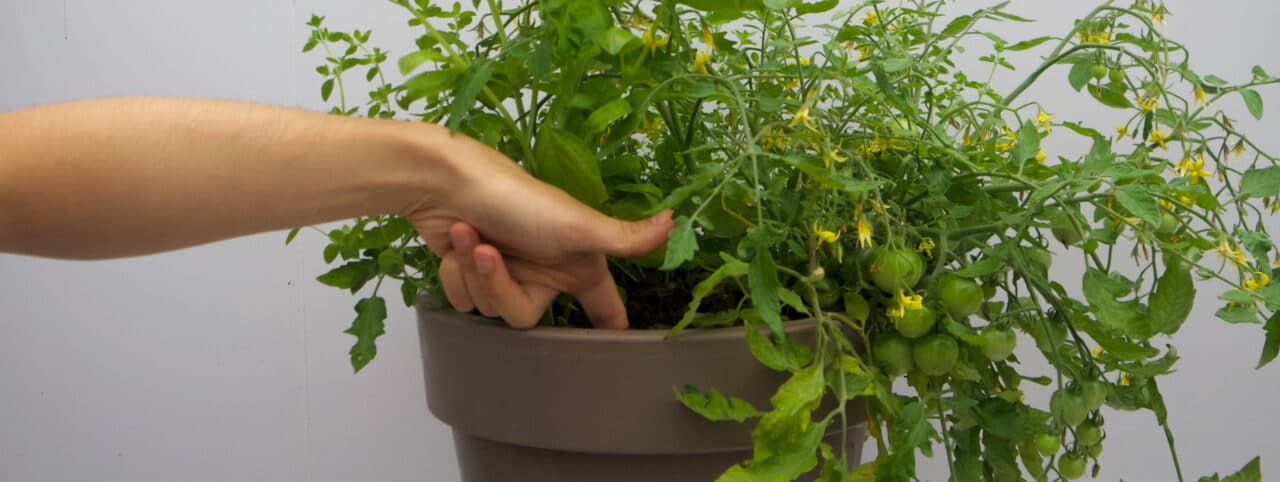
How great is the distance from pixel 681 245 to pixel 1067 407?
29 centimetres

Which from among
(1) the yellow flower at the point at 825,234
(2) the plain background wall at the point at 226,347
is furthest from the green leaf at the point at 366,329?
(2) the plain background wall at the point at 226,347

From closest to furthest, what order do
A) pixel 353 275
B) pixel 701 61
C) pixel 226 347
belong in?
pixel 701 61 < pixel 353 275 < pixel 226 347

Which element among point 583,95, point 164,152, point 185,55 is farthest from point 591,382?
point 185,55

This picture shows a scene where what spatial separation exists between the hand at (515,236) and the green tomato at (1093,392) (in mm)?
286

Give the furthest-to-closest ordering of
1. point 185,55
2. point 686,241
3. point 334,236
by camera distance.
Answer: point 185,55, point 334,236, point 686,241

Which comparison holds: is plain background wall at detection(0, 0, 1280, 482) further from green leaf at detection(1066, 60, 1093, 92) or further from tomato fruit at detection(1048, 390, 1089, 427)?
tomato fruit at detection(1048, 390, 1089, 427)

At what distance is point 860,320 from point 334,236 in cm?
40

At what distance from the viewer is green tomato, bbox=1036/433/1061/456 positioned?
28.1 inches

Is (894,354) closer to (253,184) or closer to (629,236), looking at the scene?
(629,236)

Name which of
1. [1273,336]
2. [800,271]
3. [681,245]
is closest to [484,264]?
[681,245]

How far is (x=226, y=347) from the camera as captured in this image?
126cm

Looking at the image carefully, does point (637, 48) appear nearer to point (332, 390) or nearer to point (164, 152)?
point (164, 152)

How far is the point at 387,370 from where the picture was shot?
1.27 metres

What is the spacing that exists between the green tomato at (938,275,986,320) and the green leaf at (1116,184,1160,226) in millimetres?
100
